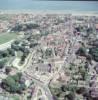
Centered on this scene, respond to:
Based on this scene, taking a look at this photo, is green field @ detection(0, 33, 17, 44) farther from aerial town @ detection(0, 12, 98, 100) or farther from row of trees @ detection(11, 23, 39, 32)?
row of trees @ detection(11, 23, 39, 32)

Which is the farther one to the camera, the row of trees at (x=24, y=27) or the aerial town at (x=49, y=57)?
the row of trees at (x=24, y=27)

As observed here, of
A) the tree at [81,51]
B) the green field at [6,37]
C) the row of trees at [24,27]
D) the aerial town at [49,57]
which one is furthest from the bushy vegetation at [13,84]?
the row of trees at [24,27]

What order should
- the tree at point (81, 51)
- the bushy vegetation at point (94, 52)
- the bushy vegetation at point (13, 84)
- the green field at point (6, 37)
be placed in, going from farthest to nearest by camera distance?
the green field at point (6, 37) → the tree at point (81, 51) → the bushy vegetation at point (94, 52) → the bushy vegetation at point (13, 84)

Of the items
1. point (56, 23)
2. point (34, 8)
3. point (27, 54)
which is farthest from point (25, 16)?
point (27, 54)

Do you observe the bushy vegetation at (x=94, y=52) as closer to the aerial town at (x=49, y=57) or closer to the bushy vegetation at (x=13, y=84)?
the aerial town at (x=49, y=57)

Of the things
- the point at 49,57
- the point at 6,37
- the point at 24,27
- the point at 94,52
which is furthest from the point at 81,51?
the point at 24,27

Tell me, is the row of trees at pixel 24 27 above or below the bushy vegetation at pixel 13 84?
above

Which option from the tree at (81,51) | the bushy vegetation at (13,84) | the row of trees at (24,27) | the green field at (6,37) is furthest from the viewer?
the row of trees at (24,27)

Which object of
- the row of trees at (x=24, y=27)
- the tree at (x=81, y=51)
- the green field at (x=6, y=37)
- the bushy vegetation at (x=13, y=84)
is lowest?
the bushy vegetation at (x=13, y=84)

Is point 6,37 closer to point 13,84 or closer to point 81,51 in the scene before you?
point 81,51
